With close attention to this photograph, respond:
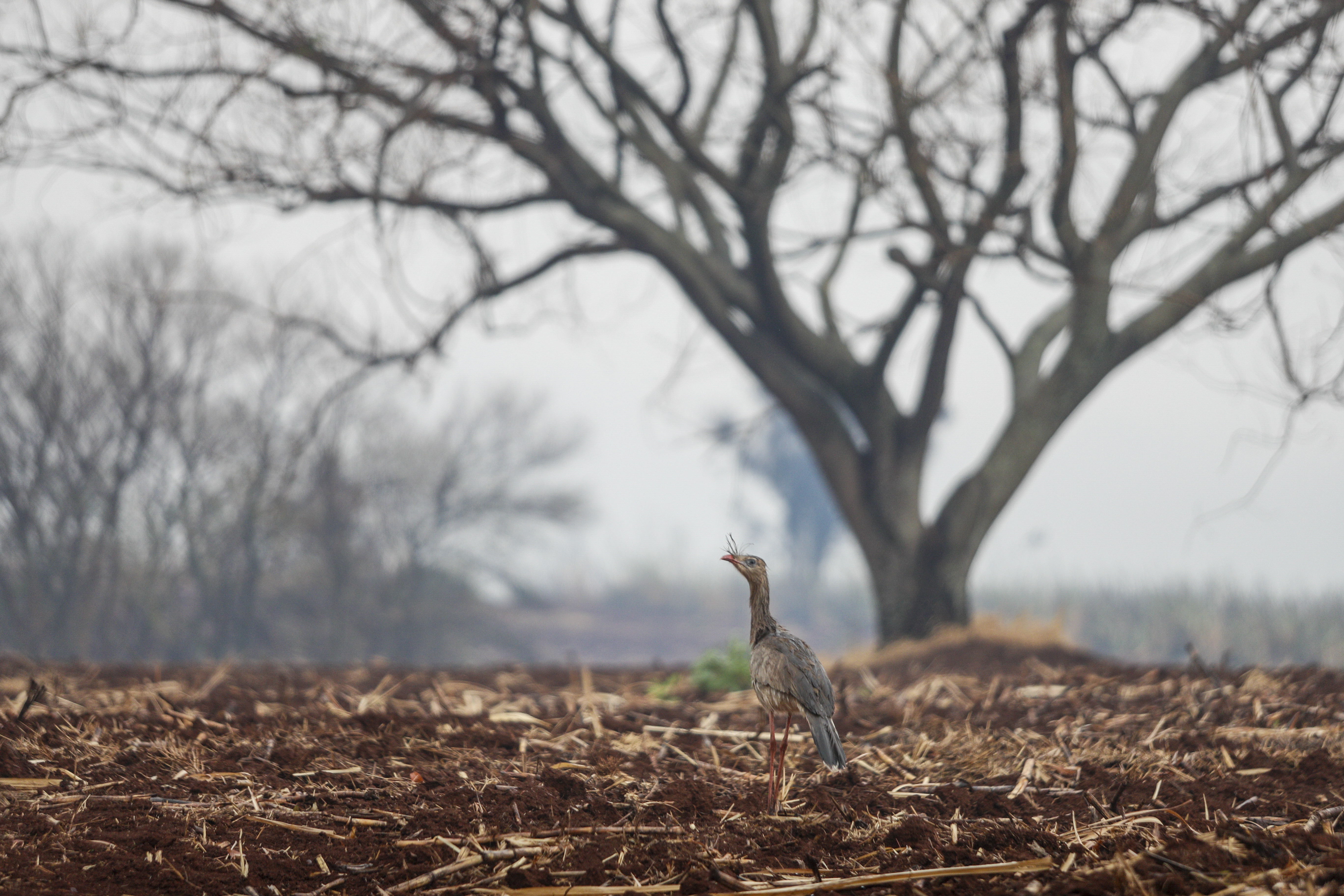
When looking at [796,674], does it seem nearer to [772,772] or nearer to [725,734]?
[772,772]

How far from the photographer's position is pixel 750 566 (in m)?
2.89

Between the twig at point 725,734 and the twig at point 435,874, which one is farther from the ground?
the twig at point 725,734

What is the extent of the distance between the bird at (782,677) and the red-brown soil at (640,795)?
0.21 meters

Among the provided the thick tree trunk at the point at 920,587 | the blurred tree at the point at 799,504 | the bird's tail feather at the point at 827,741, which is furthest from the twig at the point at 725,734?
the blurred tree at the point at 799,504

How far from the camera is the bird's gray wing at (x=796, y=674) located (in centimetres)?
260

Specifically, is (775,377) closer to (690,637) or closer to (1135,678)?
(1135,678)

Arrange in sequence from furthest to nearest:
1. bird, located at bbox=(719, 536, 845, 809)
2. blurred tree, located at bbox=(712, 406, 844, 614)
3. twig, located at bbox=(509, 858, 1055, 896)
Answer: blurred tree, located at bbox=(712, 406, 844, 614) < bird, located at bbox=(719, 536, 845, 809) < twig, located at bbox=(509, 858, 1055, 896)

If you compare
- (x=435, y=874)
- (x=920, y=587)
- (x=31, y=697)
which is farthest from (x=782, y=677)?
(x=920, y=587)

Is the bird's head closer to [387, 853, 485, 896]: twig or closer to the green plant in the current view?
[387, 853, 485, 896]: twig

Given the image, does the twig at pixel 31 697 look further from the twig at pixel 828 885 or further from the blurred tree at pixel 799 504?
the blurred tree at pixel 799 504

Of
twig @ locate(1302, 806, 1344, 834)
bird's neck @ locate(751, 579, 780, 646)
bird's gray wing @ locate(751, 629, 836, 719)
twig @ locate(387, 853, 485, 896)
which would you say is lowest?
twig @ locate(387, 853, 485, 896)

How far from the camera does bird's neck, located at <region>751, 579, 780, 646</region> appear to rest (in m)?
2.91

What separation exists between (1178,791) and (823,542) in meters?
17.0

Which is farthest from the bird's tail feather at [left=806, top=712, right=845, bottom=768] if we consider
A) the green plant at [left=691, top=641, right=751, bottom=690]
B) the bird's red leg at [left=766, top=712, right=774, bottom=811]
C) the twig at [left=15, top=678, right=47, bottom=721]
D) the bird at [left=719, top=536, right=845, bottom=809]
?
the twig at [left=15, top=678, right=47, bottom=721]
